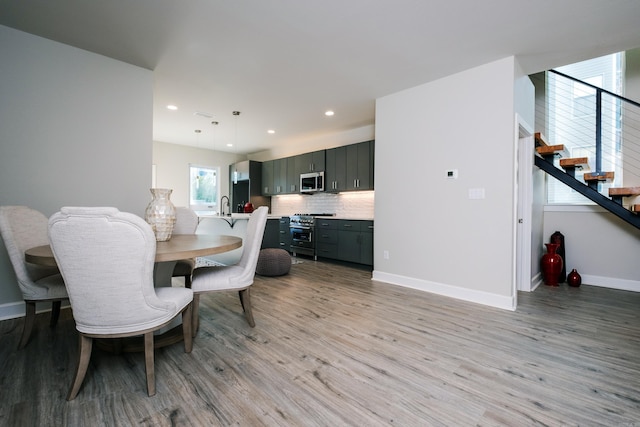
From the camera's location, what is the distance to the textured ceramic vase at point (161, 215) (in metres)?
2.18

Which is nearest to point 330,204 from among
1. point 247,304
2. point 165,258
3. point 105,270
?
point 247,304

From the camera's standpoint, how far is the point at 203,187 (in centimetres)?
749

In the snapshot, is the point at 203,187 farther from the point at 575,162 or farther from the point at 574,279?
the point at 574,279

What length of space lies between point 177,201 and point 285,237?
2.85 meters

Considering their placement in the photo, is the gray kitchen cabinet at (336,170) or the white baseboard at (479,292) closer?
the white baseboard at (479,292)

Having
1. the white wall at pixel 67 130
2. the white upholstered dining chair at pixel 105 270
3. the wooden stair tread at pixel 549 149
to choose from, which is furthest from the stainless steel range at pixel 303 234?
the white upholstered dining chair at pixel 105 270

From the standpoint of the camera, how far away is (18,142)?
263 cm

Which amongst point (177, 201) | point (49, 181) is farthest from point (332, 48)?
point (177, 201)

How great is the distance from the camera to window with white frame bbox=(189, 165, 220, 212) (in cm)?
724

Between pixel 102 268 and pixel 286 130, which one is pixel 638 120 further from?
pixel 102 268

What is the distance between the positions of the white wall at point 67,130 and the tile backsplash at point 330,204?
12.3ft

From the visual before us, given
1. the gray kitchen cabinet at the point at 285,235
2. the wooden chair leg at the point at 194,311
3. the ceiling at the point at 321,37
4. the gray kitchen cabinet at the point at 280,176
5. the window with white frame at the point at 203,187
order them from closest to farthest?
the wooden chair leg at the point at 194,311 → the ceiling at the point at 321,37 → the gray kitchen cabinet at the point at 285,235 → the gray kitchen cabinet at the point at 280,176 → the window with white frame at the point at 203,187

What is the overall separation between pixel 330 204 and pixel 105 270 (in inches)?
204

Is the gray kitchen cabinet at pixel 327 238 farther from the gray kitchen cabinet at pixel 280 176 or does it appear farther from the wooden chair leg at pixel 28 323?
the wooden chair leg at pixel 28 323
